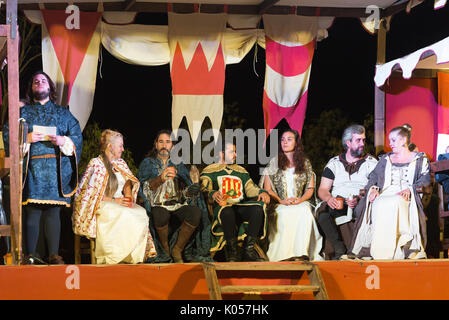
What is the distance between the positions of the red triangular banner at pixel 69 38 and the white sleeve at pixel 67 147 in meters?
1.23

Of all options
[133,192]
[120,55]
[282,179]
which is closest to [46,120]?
[133,192]

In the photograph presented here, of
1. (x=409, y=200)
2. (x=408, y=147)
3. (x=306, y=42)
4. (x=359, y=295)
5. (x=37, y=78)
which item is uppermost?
(x=306, y=42)

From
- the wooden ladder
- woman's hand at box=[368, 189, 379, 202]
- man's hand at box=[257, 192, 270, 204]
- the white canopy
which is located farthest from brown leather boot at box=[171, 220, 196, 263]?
the white canopy

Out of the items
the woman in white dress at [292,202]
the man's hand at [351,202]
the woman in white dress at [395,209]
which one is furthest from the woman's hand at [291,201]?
the woman in white dress at [395,209]

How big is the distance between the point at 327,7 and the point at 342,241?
111 inches

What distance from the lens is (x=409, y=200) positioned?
24.6ft

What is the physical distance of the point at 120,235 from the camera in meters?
7.09

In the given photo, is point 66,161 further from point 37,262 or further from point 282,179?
point 282,179

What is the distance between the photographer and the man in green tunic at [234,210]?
24.4ft

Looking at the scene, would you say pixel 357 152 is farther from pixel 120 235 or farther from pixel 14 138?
pixel 14 138

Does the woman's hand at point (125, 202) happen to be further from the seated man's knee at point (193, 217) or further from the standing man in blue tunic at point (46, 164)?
the seated man's knee at point (193, 217)

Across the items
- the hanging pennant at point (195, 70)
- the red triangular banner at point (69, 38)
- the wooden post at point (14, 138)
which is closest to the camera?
the wooden post at point (14, 138)

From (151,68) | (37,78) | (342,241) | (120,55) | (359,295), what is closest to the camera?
(359,295)

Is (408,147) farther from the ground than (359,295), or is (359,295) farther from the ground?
(408,147)
